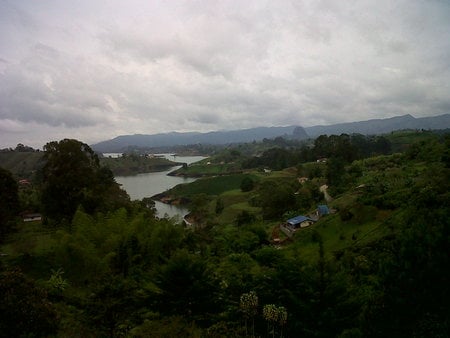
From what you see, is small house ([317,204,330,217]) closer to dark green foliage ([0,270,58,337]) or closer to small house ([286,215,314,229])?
small house ([286,215,314,229])

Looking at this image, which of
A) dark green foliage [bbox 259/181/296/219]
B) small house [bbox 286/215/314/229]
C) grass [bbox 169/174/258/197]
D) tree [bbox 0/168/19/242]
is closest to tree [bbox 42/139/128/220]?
tree [bbox 0/168/19/242]

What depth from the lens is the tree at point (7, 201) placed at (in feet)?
61.5

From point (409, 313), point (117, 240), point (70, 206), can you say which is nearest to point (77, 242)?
point (117, 240)

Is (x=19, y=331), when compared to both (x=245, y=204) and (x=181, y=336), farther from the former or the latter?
(x=245, y=204)

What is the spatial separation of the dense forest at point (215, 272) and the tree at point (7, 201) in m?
0.06

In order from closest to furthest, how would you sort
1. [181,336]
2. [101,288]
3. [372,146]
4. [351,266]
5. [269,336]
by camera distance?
1. [181,336]
2. [101,288]
3. [269,336]
4. [351,266]
5. [372,146]

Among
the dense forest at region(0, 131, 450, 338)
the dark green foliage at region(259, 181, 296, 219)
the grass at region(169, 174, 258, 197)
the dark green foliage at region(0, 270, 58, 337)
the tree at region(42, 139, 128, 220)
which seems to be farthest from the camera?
the grass at region(169, 174, 258, 197)

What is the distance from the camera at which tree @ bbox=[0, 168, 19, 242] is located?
18.8 meters

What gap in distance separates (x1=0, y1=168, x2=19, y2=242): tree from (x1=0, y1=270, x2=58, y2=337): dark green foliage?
11593 millimetres

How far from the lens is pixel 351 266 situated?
19.5 m

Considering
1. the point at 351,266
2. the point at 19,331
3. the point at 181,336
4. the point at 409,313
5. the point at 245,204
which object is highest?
the point at 19,331

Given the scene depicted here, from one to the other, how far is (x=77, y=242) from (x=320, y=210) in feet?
80.4

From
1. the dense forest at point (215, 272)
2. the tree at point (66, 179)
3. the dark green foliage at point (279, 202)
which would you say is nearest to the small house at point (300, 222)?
the dense forest at point (215, 272)

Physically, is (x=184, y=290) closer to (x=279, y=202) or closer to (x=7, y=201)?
(x=7, y=201)
